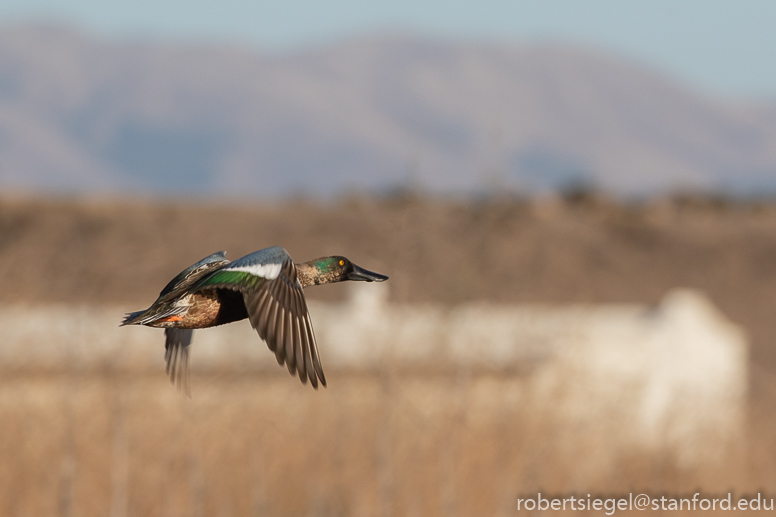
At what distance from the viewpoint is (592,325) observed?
20.6 meters

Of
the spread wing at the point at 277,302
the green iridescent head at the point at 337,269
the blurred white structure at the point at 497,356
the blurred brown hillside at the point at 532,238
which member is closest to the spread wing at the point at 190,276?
the spread wing at the point at 277,302

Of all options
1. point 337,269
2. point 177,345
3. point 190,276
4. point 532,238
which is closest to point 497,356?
point 177,345

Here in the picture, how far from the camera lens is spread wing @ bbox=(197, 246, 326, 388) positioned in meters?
3.62

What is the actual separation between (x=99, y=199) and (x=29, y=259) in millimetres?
53641

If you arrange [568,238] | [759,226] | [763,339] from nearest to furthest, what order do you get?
[763,339], [568,238], [759,226]

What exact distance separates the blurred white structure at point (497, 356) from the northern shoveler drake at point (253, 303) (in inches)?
404

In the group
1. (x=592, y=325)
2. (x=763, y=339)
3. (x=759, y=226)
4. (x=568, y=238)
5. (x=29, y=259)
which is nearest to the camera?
(x=29, y=259)

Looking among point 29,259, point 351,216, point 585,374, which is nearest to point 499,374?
point 585,374

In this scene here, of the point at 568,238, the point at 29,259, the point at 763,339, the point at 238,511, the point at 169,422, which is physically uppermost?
the point at 568,238

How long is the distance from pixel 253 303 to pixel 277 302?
0.25m

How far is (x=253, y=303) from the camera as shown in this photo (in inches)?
145

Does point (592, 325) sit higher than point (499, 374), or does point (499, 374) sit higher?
point (592, 325)

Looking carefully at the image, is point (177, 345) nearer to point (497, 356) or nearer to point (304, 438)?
point (304, 438)

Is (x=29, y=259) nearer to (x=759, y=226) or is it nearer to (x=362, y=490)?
(x=362, y=490)
